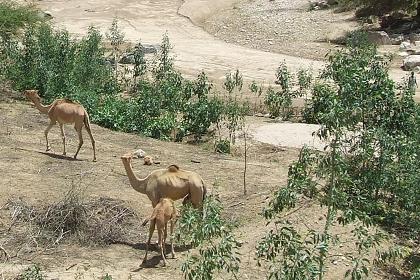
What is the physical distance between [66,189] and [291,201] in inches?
208

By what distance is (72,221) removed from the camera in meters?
10.5

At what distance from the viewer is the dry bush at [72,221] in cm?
1039

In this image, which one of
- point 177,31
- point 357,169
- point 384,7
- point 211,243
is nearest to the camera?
point 211,243

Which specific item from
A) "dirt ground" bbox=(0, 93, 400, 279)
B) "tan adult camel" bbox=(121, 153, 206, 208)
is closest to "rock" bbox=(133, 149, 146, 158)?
"dirt ground" bbox=(0, 93, 400, 279)

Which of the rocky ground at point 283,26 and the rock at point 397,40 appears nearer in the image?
the rock at point 397,40

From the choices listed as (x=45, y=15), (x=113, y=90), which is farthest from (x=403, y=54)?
(x=45, y=15)

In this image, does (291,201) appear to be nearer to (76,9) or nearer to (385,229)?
(385,229)

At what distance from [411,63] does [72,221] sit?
1961cm

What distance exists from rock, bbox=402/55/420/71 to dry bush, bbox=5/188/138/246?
61.4 ft

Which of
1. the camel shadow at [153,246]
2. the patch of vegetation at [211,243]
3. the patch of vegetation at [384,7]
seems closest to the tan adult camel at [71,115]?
the camel shadow at [153,246]

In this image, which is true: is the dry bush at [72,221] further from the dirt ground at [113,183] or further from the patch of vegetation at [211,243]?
the patch of vegetation at [211,243]

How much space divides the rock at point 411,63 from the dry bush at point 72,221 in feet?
61.4

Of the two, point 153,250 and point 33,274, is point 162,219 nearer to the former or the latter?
point 153,250

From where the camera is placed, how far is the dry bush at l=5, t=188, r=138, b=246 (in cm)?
1039
